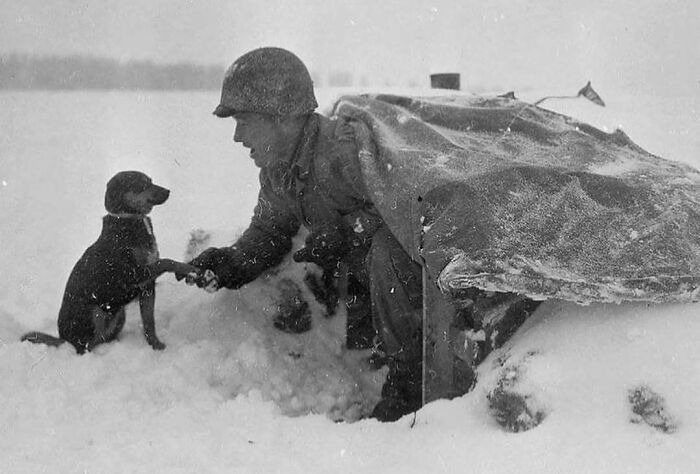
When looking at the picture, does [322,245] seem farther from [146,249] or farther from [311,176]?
[146,249]

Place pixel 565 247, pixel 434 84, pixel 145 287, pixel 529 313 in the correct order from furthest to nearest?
pixel 434 84 < pixel 145 287 < pixel 529 313 < pixel 565 247

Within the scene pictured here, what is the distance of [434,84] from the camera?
881 centimetres

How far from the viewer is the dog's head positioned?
12.4ft

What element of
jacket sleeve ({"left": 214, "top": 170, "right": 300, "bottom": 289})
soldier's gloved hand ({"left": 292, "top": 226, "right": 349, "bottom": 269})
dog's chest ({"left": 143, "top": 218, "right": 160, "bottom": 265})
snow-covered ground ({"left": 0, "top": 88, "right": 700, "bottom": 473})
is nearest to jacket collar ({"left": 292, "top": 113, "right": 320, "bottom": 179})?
jacket sleeve ({"left": 214, "top": 170, "right": 300, "bottom": 289})

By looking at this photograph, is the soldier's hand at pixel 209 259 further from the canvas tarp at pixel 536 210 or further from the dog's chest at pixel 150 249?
the canvas tarp at pixel 536 210

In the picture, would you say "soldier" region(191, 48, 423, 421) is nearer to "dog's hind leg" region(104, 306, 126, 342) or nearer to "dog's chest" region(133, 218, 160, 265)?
"dog's chest" region(133, 218, 160, 265)

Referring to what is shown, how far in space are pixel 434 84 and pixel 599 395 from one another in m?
7.02

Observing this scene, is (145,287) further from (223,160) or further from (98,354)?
(223,160)

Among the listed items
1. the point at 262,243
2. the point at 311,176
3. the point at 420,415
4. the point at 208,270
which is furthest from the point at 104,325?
the point at 420,415

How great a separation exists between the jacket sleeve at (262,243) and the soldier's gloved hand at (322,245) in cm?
39

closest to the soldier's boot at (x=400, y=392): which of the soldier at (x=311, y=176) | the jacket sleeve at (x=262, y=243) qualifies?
the soldier at (x=311, y=176)

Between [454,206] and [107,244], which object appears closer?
[454,206]

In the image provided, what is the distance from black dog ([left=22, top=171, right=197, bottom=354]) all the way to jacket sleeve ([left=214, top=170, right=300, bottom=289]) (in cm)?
22

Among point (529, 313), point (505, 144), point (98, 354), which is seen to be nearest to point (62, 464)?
point (98, 354)
